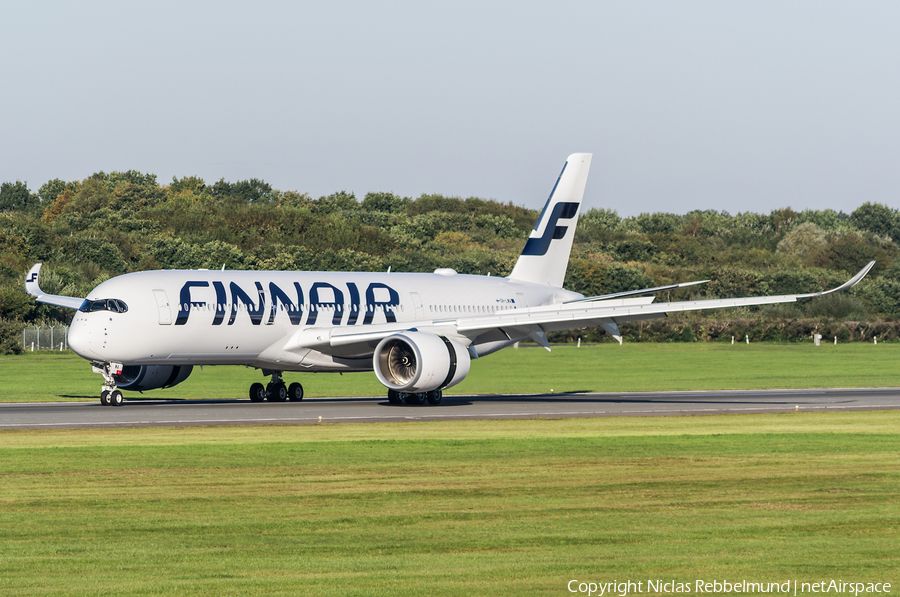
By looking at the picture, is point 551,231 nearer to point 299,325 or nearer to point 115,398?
point 299,325

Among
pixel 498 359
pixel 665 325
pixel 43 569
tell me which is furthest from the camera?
pixel 665 325

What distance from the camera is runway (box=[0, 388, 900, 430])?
3069cm

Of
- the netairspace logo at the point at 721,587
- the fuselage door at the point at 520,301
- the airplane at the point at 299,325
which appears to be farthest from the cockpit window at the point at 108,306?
the netairspace logo at the point at 721,587

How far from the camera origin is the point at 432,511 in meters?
16.0

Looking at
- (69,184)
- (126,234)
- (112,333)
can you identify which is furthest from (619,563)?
(69,184)

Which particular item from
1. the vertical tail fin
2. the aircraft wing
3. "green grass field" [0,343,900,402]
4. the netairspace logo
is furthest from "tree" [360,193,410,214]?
the netairspace logo

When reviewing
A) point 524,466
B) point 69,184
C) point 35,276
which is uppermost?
point 69,184

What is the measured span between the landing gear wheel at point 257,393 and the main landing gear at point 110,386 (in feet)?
17.0

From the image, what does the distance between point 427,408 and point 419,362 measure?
158 centimetres

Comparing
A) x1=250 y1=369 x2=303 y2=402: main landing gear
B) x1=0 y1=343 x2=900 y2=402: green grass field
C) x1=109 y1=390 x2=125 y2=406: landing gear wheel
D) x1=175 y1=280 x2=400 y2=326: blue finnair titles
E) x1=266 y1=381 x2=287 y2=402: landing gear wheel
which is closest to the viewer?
x1=109 y1=390 x2=125 y2=406: landing gear wheel

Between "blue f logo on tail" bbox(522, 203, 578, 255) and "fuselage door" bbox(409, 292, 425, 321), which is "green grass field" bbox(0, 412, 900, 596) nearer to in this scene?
"fuselage door" bbox(409, 292, 425, 321)

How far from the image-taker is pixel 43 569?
12188 mm

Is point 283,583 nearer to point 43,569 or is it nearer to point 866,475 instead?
point 43,569

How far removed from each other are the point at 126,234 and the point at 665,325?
175ft
